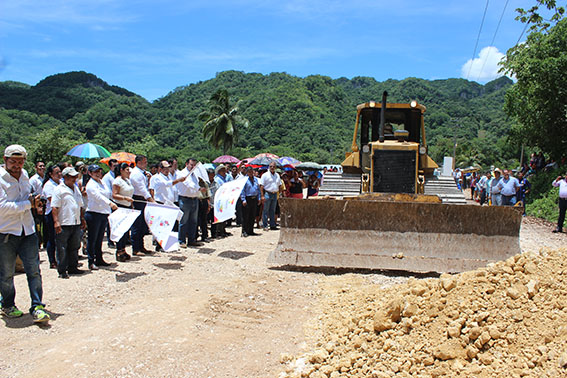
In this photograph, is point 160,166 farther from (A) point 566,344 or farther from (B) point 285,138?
(B) point 285,138

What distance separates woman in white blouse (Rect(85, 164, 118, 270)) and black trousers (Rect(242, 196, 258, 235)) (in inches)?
172

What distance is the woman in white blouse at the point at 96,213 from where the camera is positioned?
7230mm

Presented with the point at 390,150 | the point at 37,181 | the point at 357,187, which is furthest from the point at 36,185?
the point at 390,150

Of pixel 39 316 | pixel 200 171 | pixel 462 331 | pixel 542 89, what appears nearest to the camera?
pixel 462 331

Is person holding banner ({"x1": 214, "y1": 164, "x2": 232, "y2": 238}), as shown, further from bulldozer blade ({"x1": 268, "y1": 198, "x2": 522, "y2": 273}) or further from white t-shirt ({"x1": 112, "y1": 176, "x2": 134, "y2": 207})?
bulldozer blade ({"x1": 268, "y1": 198, "x2": 522, "y2": 273})

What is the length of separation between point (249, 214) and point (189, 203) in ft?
8.09

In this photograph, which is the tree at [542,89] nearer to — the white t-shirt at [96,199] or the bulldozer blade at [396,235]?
the bulldozer blade at [396,235]

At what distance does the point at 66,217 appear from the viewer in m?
6.67

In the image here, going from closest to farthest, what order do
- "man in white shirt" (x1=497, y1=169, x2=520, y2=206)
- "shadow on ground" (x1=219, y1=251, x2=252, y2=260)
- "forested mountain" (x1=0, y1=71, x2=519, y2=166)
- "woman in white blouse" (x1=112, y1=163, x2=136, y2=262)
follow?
"woman in white blouse" (x1=112, y1=163, x2=136, y2=262)
"shadow on ground" (x1=219, y1=251, x2=252, y2=260)
"man in white shirt" (x1=497, y1=169, x2=520, y2=206)
"forested mountain" (x1=0, y1=71, x2=519, y2=166)

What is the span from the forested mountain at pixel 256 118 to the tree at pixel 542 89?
1430 inches

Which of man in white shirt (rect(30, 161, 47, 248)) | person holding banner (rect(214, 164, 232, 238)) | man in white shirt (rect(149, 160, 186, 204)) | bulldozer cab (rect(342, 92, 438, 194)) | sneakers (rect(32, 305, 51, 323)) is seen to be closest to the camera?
sneakers (rect(32, 305, 51, 323))

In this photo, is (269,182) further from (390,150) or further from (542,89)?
(542,89)

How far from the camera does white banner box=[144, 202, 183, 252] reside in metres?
7.57

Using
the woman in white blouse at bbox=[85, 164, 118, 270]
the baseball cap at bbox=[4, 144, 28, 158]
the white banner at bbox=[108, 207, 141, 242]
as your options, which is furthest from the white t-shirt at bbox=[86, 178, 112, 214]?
the baseball cap at bbox=[4, 144, 28, 158]
